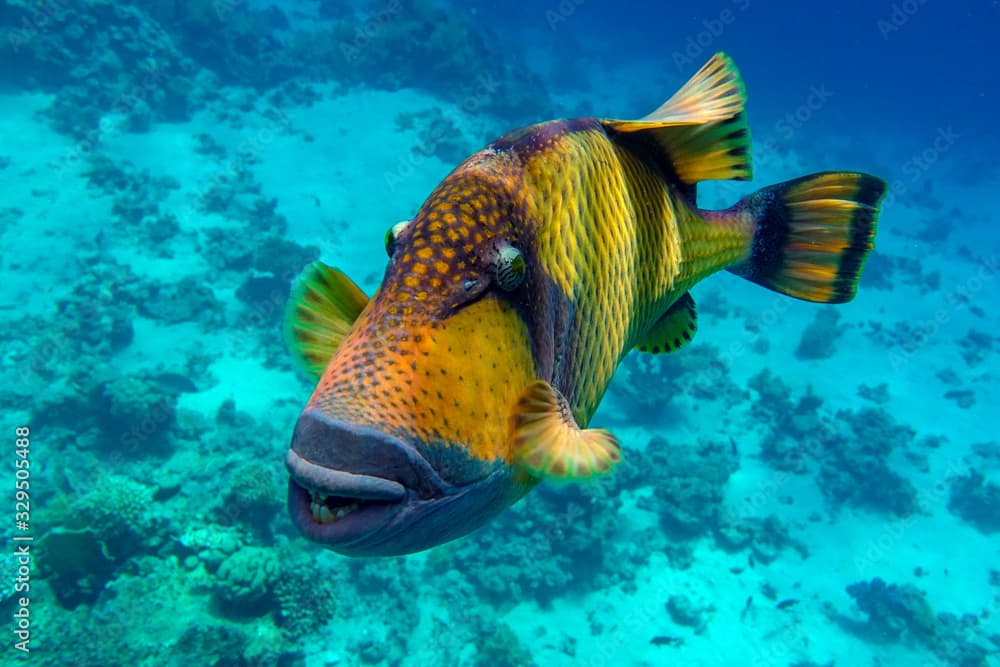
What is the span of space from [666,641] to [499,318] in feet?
33.9

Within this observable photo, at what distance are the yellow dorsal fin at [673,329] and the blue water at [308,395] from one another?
1.36 m

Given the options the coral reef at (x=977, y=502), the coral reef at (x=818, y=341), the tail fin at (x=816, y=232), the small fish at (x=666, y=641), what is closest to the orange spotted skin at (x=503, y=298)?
the tail fin at (x=816, y=232)

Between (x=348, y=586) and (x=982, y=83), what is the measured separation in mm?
84529

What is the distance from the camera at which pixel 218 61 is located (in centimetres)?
2227

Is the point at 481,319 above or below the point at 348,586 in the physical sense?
above

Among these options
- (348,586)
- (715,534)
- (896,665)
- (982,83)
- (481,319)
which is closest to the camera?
(481,319)

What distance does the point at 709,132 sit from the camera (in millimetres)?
1734

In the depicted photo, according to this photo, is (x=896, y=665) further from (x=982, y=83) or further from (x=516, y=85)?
(x=982, y=83)

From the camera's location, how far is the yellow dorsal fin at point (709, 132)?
5.54ft

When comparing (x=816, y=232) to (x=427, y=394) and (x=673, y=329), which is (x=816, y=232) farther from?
(x=427, y=394)

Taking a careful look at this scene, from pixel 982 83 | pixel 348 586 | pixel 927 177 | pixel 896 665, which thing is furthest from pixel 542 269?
pixel 982 83

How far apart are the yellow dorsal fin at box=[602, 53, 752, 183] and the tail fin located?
11.5 inches

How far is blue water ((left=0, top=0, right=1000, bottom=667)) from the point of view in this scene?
22.6 ft

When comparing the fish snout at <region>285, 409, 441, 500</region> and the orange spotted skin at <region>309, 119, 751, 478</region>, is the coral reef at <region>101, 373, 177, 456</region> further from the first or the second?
the fish snout at <region>285, 409, 441, 500</region>
